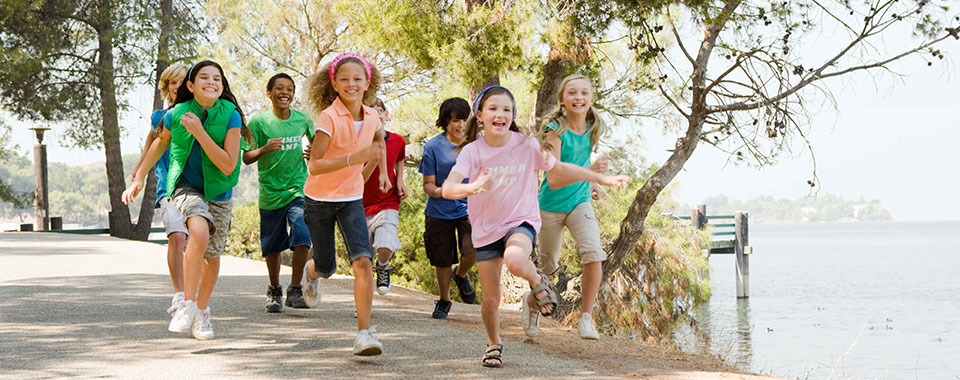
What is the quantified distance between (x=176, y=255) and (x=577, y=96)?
2.65 m

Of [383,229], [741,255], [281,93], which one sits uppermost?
[281,93]

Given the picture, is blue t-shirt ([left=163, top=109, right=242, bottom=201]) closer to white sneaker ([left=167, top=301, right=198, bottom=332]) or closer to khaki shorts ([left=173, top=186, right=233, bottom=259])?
khaki shorts ([left=173, top=186, right=233, bottom=259])

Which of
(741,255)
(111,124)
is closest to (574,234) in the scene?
(111,124)

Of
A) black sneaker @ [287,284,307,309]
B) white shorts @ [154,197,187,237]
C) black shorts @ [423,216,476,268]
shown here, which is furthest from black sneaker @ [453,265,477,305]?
white shorts @ [154,197,187,237]

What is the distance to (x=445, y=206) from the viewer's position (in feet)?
22.8

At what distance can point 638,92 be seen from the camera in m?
13.8

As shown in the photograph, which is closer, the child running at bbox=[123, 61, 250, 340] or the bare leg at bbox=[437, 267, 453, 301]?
the child running at bbox=[123, 61, 250, 340]

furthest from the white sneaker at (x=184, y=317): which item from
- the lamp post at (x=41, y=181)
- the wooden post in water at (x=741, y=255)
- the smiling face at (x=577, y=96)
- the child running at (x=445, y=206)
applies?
the wooden post in water at (x=741, y=255)

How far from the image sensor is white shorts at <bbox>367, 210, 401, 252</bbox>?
261 inches

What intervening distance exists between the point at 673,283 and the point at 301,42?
902cm

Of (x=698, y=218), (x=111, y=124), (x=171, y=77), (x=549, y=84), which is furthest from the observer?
(x=698, y=218)

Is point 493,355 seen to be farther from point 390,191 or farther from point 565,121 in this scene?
point 390,191

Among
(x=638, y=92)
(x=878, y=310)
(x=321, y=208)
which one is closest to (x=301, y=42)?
(x=638, y=92)

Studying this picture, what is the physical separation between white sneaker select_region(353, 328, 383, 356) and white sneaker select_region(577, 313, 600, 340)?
1334 mm
